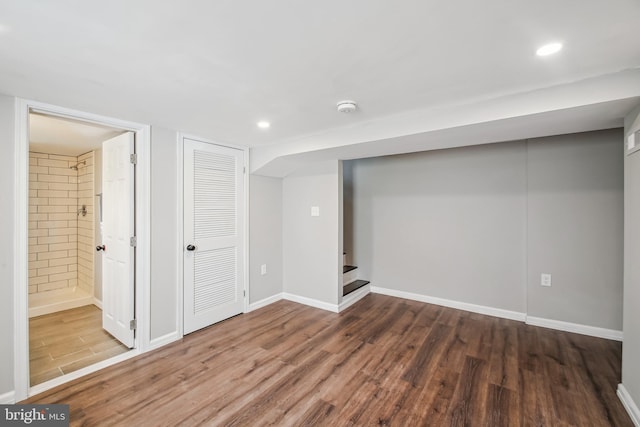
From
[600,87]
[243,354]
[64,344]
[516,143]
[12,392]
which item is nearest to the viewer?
[600,87]

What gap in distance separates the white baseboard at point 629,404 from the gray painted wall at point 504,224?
1196 mm

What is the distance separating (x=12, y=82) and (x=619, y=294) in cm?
528

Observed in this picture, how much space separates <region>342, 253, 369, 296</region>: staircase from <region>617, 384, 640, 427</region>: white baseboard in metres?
2.68

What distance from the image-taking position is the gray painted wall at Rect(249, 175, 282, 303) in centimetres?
375

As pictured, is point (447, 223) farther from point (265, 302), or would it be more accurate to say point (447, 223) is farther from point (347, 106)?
point (265, 302)

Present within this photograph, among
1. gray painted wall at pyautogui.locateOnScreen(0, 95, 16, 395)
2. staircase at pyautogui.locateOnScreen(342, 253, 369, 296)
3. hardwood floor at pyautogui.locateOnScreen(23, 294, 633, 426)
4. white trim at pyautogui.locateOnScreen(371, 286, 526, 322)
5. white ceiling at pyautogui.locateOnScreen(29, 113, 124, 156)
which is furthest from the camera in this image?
staircase at pyautogui.locateOnScreen(342, 253, 369, 296)

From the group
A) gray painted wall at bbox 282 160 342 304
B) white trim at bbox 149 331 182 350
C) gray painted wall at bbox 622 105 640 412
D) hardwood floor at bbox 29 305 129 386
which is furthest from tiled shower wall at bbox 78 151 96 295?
gray painted wall at bbox 622 105 640 412

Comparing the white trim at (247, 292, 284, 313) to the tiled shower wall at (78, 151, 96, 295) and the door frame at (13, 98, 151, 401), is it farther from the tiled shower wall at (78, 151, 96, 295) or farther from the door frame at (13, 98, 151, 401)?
the tiled shower wall at (78, 151, 96, 295)

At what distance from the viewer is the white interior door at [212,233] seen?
120 inches

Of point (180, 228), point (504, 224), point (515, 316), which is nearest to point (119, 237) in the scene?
point (180, 228)

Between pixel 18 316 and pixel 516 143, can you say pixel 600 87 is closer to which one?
pixel 516 143

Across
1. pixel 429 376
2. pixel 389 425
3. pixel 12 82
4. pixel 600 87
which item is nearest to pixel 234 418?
pixel 389 425

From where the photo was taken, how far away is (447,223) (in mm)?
3760

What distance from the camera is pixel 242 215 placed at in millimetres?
3625
